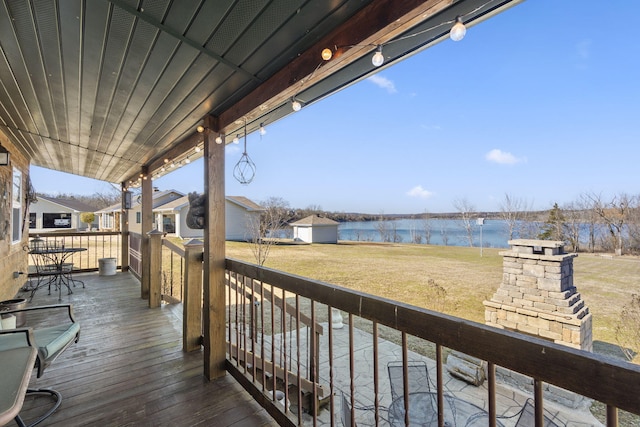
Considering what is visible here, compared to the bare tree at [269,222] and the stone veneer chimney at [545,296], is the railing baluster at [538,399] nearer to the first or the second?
the stone veneer chimney at [545,296]

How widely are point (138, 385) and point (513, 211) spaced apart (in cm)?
1663

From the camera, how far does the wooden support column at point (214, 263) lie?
246 cm

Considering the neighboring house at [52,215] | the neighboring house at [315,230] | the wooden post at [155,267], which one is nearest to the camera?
the wooden post at [155,267]

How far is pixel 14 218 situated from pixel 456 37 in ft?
22.5

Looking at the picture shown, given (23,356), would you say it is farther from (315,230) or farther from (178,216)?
(315,230)

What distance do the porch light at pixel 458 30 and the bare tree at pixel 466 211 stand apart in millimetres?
21570

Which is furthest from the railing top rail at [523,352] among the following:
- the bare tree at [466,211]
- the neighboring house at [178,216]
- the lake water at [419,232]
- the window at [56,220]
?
the window at [56,220]

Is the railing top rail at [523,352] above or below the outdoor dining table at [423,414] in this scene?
above

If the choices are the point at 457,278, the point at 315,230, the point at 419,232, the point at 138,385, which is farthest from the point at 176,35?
the point at 419,232

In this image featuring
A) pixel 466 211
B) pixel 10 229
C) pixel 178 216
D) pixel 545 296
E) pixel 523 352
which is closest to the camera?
pixel 523 352

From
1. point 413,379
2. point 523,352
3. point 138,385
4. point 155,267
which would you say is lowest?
point 413,379

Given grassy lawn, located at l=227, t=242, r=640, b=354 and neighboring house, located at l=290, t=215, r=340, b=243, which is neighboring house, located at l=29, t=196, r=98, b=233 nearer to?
grassy lawn, located at l=227, t=242, r=640, b=354

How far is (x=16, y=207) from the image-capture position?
16.3ft

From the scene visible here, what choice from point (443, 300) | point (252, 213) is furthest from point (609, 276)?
point (252, 213)
